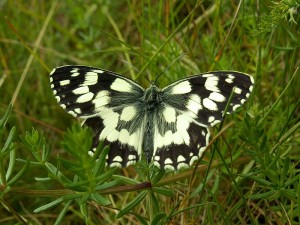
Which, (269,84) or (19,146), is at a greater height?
(269,84)

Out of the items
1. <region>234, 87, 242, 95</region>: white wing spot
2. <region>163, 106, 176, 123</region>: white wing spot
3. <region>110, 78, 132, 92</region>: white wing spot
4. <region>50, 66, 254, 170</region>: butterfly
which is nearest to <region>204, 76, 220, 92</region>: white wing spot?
<region>50, 66, 254, 170</region>: butterfly

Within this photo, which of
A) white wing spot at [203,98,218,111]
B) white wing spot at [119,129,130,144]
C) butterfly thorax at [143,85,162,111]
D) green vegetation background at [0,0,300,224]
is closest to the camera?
green vegetation background at [0,0,300,224]

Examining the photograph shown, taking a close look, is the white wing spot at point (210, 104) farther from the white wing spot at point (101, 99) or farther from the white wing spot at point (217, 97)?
the white wing spot at point (101, 99)

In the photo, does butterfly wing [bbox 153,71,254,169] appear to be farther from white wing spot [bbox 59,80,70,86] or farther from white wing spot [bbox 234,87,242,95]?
white wing spot [bbox 59,80,70,86]

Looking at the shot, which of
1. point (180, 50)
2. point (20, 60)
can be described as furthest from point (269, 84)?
point (20, 60)

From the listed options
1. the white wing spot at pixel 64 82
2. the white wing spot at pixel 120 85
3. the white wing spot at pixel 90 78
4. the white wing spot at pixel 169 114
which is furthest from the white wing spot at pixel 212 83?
the white wing spot at pixel 64 82

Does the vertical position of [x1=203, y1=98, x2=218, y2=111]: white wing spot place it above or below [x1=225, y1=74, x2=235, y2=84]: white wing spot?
below

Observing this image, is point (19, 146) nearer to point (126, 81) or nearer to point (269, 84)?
point (126, 81)
